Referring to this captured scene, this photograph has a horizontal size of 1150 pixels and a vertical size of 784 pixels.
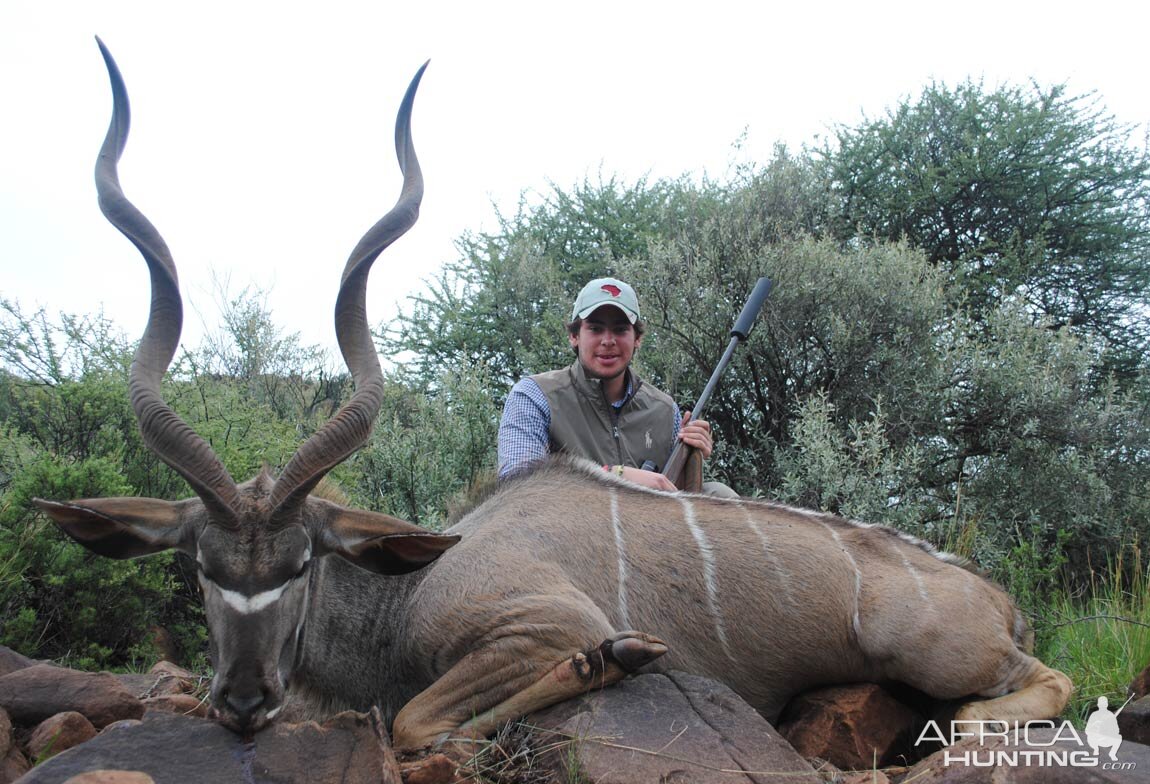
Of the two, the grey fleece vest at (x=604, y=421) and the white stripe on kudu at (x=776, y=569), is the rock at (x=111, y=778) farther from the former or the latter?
the grey fleece vest at (x=604, y=421)

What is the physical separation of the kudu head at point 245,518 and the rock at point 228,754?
0.46 feet

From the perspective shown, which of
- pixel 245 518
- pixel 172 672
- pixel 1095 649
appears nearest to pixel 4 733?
pixel 245 518

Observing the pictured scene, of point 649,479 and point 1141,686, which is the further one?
point 649,479

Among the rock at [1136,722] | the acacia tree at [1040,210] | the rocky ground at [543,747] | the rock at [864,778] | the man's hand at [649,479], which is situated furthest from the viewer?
the acacia tree at [1040,210]

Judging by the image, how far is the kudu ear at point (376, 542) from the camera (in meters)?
3.13

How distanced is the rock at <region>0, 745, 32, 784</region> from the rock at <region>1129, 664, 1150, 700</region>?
394cm

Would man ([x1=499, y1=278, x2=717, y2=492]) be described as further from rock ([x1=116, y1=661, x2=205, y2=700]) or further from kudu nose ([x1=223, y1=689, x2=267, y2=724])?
kudu nose ([x1=223, y1=689, x2=267, y2=724])

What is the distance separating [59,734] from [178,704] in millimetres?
552

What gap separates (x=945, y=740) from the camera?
348cm

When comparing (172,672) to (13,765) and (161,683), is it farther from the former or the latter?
(13,765)

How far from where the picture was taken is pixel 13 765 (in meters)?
2.50

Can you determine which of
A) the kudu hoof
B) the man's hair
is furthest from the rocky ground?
the man's hair

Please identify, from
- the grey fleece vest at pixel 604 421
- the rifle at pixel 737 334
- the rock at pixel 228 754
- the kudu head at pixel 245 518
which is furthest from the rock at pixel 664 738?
the rifle at pixel 737 334

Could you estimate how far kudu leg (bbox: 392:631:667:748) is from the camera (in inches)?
117
